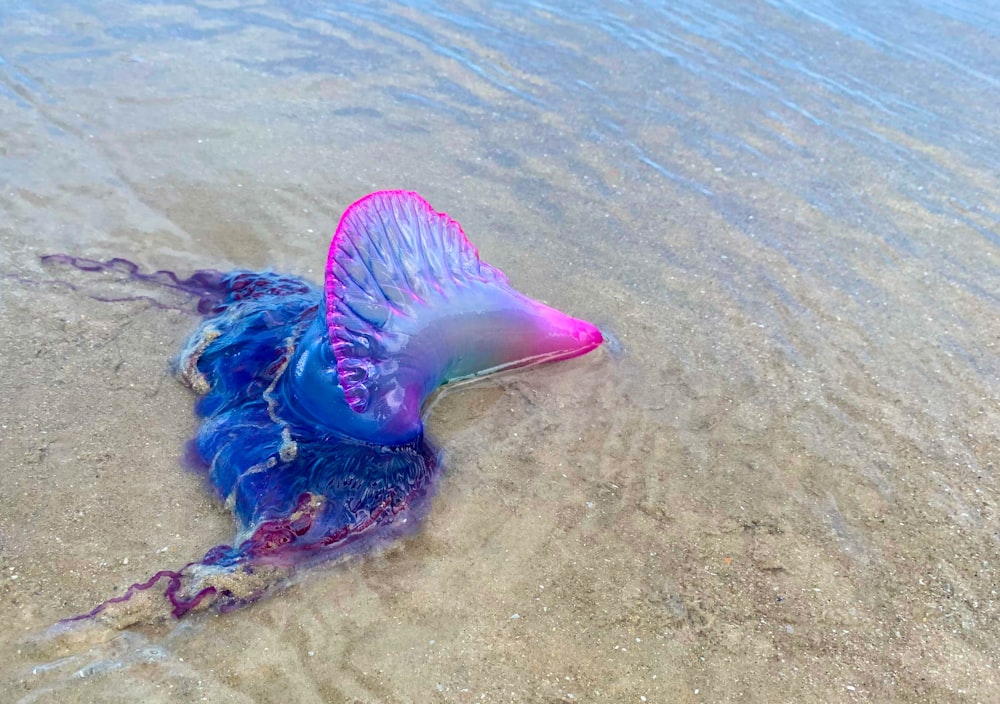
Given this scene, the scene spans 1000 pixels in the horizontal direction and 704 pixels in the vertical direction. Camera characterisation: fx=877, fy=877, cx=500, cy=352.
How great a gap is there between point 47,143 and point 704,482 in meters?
4.15

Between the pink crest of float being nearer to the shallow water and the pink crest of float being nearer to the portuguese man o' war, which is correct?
the portuguese man o' war

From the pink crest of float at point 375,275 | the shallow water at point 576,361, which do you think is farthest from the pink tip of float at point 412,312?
the shallow water at point 576,361

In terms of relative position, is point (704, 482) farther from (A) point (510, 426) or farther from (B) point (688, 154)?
(B) point (688, 154)

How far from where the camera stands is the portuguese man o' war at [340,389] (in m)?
2.90

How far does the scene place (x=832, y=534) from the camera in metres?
3.22

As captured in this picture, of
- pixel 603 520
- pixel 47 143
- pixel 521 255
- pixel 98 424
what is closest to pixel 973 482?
pixel 603 520

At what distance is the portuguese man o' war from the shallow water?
0.36 feet

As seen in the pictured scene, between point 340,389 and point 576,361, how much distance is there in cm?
125

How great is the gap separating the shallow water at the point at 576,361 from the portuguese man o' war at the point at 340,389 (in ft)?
0.36

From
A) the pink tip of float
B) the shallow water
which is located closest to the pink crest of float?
the pink tip of float

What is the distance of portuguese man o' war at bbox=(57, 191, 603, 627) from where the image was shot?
114 inches

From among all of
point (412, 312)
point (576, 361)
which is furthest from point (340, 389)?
point (576, 361)

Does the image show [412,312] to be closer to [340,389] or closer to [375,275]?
[375,275]

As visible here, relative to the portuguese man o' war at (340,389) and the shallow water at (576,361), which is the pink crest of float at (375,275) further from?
the shallow water at (576,361)
